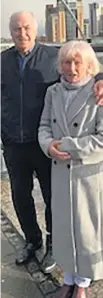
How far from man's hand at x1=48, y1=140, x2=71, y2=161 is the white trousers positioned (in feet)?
2.14

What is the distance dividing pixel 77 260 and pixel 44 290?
44 centimetres

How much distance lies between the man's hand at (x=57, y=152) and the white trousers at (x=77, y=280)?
0.65 meters

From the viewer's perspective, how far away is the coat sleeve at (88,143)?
2125 mm

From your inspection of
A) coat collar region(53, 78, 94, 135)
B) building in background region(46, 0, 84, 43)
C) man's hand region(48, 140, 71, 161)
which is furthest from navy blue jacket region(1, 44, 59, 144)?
building in background region(46, 0, 84, 43)

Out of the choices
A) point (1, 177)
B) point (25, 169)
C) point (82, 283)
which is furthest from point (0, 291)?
point (1, 177)

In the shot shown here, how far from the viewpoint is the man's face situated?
240 centimetres

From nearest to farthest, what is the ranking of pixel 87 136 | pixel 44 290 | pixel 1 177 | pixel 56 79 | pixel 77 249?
pixel 87 136 → pixel 77 249 → pixel 56 79 → pixel 44 290 → pixel 1 177

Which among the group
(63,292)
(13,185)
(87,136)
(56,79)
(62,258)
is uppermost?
(56,79)

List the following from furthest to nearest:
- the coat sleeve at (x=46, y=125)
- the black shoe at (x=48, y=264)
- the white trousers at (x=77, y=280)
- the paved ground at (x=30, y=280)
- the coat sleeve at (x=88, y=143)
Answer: the black shoe at (x=48, y=264)
the paved ground at (x=30, y=280)
the white trousers at (x=77, y=280)
the coat sleeve at (x=46, y=125)
the coat sleeve at (x=88, y=143)

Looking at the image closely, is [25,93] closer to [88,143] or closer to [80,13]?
[88,143]

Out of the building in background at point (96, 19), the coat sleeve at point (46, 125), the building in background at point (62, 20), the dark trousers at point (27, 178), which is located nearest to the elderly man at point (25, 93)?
the dark trousers at point (27, 178)

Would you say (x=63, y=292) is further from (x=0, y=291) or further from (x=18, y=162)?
(x=18, y=162)

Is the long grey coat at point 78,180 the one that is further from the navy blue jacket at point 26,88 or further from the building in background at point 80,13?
the building in background at point 80,13

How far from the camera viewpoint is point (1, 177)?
4906 mm
